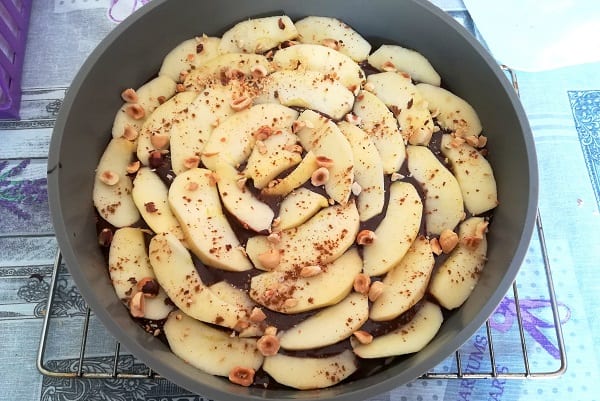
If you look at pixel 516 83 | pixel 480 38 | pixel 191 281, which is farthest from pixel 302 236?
pixel 480 38

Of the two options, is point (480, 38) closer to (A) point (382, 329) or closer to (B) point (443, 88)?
(B) point (443, 88)

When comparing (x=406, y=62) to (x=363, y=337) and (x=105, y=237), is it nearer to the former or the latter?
(x=363, y=337)

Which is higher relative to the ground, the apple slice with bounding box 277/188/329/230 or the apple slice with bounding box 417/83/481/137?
the apple slice with bounding box 417/83/481/137

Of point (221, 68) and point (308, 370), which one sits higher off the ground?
point (221, 68)

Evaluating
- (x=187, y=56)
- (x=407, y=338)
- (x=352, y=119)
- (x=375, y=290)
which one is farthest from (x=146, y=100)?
(x=407, y=338)

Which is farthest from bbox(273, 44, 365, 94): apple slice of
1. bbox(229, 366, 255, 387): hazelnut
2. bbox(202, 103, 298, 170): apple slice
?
bbox(229, 366, 255, 387): hazelnut

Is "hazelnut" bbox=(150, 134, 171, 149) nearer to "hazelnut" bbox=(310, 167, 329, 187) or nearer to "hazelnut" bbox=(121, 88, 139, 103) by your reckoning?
"hazelnut" bbox=(121, 88, 139, 103)

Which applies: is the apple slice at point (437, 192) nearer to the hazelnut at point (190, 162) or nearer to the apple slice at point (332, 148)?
the apple slice at point (332, 148)
